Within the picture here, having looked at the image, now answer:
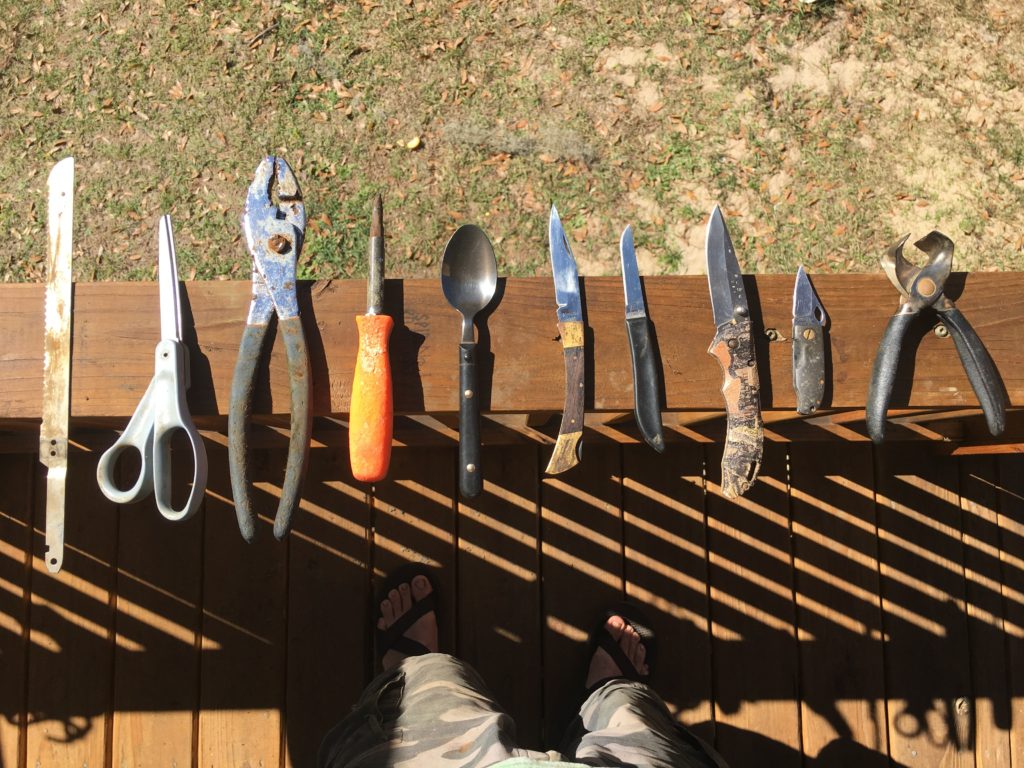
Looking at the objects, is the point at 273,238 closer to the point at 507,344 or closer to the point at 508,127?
the point at 507,344

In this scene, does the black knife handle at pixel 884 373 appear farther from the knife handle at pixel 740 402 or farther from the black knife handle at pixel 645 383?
the black knife handle at pixel 645 383

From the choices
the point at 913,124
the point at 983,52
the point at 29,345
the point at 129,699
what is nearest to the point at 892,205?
the point at 913,124

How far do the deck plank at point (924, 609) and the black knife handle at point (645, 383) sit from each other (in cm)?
122

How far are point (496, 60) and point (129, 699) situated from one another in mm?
2630

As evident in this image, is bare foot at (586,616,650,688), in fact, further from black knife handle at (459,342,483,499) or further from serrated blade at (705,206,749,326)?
serrated blade at (705,206,749,326)

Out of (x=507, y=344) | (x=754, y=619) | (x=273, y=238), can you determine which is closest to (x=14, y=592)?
(x=273, y=238)

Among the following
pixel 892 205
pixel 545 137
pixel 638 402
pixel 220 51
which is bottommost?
pixel 638 402

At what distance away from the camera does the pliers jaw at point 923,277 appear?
1.55m

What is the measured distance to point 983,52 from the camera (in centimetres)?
317

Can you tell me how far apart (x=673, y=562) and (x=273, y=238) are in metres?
1.55

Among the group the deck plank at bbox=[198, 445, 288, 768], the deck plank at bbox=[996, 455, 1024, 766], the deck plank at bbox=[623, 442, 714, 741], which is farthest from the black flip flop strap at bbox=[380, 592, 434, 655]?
the deck plank at bbox=[996, 455, 1024, 766]

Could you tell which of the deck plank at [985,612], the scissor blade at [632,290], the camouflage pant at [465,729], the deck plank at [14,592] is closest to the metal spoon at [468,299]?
the scissor blade at [632,290]

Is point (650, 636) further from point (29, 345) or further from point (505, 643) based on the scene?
point (29, 345)

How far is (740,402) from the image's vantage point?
5.08ft
